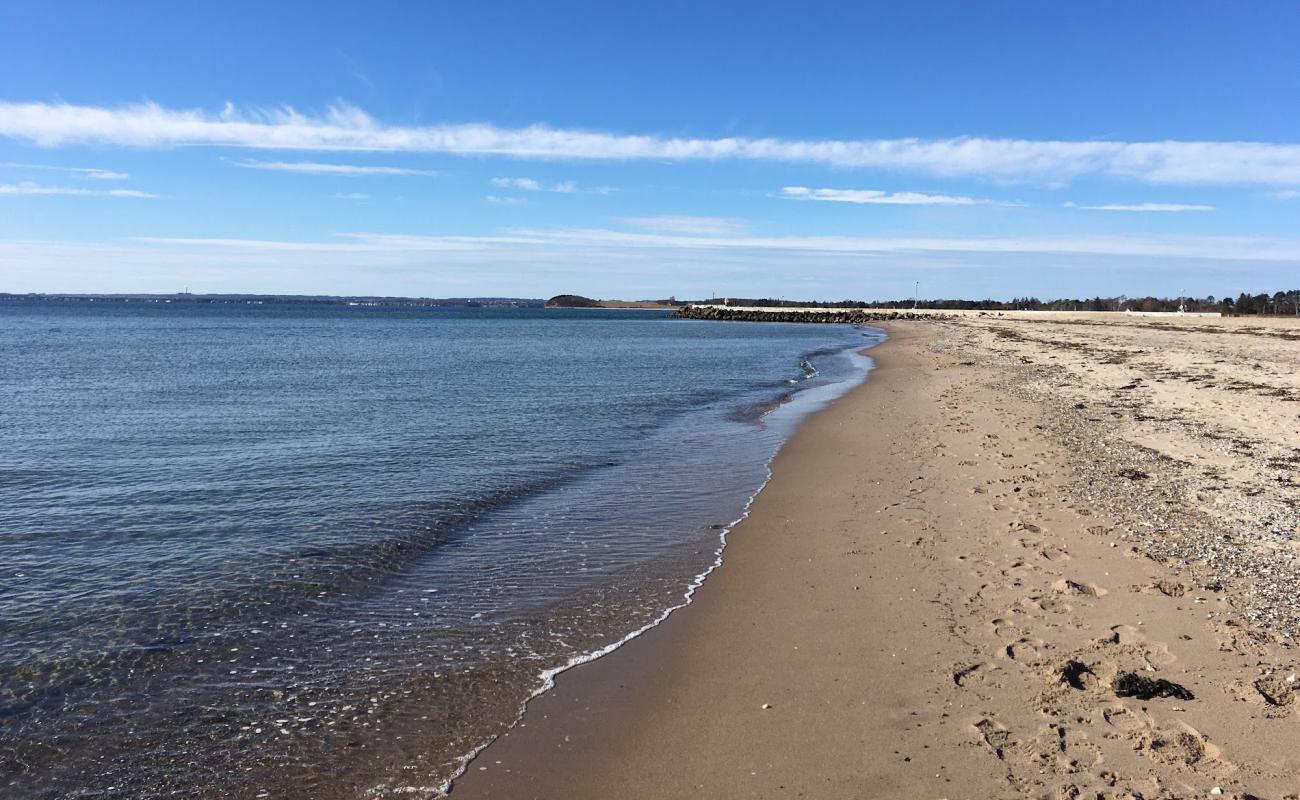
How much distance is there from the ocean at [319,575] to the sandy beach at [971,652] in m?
0.69

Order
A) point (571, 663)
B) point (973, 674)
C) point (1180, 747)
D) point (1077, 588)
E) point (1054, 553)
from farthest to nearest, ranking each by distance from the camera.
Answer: point (1054, 553) < point (1077, 588) < point (571, 663) < point (973, 674) < point (1180, 747)

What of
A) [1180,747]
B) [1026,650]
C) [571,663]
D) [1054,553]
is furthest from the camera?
[1054,553]

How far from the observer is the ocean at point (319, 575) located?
513 centimetres

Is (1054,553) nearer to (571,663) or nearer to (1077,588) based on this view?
(1077,588)

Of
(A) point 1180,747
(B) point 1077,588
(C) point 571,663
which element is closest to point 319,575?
(C) point 571,663

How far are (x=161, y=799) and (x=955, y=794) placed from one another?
4.46 meters

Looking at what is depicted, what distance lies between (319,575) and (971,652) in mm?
6427

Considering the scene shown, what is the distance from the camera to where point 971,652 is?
592cm

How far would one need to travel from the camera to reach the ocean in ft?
16.8

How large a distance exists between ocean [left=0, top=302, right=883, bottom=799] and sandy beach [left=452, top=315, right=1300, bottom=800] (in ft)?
2.28

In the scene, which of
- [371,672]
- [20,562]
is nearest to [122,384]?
[20,562]

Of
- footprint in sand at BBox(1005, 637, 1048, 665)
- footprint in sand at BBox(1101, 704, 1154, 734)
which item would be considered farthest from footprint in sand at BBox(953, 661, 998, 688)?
footprint in sand at BBox(1101, 704, 1154, 734)

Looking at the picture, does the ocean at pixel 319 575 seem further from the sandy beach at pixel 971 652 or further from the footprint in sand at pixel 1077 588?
the footprint in sand at pixel 1077 588

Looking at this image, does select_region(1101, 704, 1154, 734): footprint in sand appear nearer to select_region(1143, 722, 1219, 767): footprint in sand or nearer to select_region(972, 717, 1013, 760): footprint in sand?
select_region(1143, 722, 1219, 767): footprint in sand
